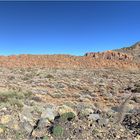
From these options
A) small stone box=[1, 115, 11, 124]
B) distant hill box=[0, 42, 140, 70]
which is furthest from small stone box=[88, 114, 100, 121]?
distant hill box=[0, 42, 140, 70]

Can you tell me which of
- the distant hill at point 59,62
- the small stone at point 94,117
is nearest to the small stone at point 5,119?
the small stone at point 94,117

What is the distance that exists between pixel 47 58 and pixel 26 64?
3242 millimetres

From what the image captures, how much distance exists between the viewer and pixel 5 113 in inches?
350

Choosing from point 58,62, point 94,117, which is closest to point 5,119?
point 94,117

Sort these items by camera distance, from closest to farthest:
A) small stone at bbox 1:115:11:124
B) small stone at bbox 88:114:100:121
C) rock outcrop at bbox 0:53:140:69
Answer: small stone at bbox 1:115:11:124
small stone at bbox 88:114:100:121
rock outcrop at bbox 0:53:140:69

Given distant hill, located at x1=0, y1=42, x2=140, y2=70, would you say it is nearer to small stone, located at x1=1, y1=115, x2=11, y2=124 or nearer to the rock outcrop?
the rock outcrop

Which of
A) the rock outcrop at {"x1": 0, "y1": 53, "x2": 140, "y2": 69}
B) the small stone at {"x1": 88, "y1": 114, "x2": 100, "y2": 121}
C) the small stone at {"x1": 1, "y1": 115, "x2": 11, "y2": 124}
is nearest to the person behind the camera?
the small stone at {"x1": 1, "y1": 115, "x2": 11, "y2": 124}

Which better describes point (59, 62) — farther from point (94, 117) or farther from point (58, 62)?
point (94, 117)

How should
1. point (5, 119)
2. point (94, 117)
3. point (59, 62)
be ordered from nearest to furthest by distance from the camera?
point (5, 119) < point (94, 117) < point (59, 62)

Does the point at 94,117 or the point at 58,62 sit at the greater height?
the point at 58,62

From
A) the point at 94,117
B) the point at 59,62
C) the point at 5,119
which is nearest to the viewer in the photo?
the point at 5,119

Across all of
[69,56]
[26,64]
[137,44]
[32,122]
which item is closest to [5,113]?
[32,122]

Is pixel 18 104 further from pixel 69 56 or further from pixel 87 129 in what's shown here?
pixel 69 56

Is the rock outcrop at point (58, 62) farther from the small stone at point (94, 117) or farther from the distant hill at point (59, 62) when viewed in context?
the small stone at point (94, 117)
